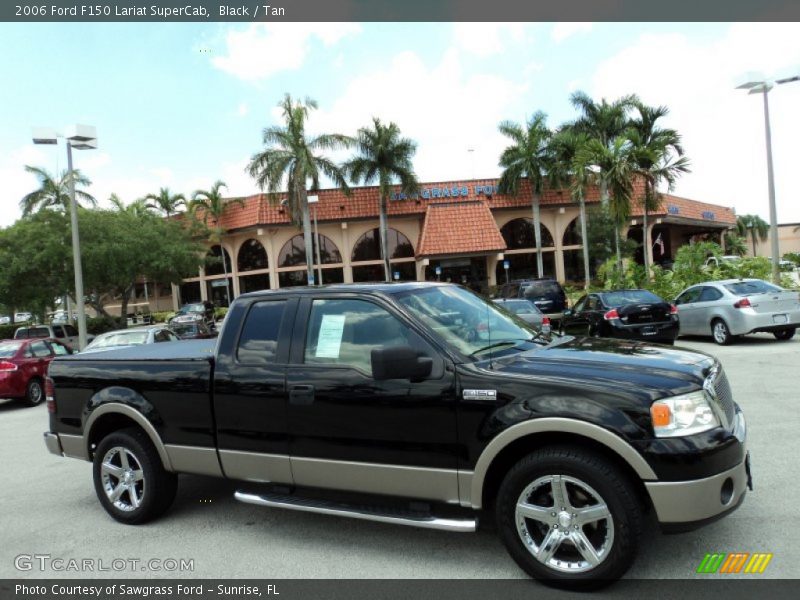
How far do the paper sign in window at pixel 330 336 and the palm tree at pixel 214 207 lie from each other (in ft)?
132

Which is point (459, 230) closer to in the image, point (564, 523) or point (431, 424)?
point (431, 424)

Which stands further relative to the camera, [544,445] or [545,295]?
[545,295]

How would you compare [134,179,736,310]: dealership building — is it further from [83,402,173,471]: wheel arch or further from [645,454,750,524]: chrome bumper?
[645,454,750,524]: chrome bumper

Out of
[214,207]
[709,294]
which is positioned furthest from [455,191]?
[709,294]

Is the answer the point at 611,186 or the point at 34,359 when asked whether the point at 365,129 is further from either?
the point at 34,359

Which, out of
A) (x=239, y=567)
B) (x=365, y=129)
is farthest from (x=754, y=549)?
(x=365, y=129)

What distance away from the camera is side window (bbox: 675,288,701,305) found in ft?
48.9

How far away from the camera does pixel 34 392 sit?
13484mm

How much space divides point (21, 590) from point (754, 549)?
4.68 meters

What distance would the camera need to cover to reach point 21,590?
399 centimetres

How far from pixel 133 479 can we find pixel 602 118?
37.4 m

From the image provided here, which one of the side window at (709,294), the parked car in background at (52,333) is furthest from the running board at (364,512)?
the parked car in background at (52,333)

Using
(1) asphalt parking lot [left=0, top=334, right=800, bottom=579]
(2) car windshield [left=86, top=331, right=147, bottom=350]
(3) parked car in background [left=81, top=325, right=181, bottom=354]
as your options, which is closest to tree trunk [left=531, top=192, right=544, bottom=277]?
(3) parked car in background [left=81, top=325, right=181, bottom=354]

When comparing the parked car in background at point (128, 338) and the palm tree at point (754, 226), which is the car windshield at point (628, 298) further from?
the palm tree at point (754, 226)
